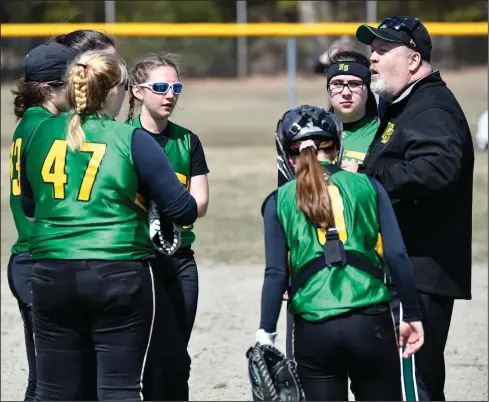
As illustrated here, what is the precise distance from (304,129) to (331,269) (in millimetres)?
511

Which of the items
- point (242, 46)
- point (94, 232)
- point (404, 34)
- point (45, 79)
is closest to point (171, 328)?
point (94, 232)

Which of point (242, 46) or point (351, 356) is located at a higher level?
point (351, 356)

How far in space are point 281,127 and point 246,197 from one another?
9.86 m

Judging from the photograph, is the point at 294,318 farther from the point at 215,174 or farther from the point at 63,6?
the point at 63,6

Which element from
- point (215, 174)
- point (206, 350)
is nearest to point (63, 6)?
point (215, 174)

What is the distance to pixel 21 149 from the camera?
14.7 ft

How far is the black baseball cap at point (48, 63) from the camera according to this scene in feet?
15.1

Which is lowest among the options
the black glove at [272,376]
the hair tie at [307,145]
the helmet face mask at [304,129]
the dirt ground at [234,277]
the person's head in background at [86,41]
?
the dirt ground at [234,277]

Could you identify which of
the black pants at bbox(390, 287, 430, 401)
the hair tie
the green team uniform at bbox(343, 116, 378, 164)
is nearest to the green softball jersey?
the hair tie

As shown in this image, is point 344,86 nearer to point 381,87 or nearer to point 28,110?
point 381,87

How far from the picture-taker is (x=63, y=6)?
25.0 meters

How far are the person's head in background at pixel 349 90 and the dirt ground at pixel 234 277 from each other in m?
1.72

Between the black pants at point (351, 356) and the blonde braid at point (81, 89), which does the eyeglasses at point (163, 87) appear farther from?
the black pants at point (351, 356)

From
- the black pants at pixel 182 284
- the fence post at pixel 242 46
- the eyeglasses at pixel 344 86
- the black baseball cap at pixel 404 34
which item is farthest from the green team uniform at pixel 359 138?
the fence post at pixel 242 46
